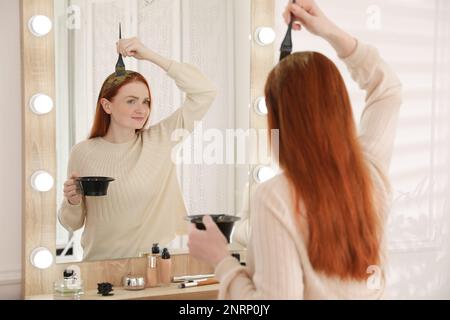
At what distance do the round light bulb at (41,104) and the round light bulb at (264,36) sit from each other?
0.69 m

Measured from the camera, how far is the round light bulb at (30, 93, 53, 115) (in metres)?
1.58

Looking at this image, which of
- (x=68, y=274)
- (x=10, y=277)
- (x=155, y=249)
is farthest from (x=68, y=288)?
(x=155, y=249)

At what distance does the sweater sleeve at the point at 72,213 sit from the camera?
1.61m

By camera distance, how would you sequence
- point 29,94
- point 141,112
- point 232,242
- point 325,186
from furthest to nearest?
point 232,242 → point 141,112 → point 29,94 → point 325,186

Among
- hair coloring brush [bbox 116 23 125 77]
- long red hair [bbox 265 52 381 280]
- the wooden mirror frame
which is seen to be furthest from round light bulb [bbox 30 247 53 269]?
long red hair [bbox 265 52 381 280]

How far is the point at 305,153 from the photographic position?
107 centimetres

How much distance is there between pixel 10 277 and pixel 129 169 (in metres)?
0.43

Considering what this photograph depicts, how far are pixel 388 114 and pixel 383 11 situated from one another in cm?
104

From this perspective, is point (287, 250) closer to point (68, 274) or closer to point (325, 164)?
point (325, 164)

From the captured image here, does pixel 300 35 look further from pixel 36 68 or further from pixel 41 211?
pixel 41 211

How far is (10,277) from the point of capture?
1.59 meters

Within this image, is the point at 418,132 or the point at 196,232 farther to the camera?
the point at 418,132

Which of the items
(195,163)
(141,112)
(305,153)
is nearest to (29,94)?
(141,112)

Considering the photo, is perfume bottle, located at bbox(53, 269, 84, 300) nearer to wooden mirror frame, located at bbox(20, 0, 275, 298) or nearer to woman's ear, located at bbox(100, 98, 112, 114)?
wooden mirror frame, located at bbox(20, 0, 275, 298)
